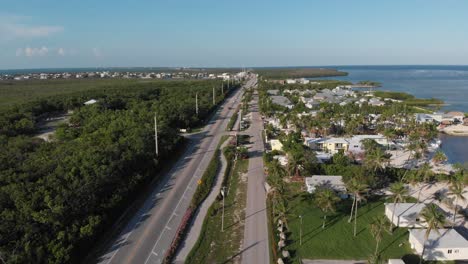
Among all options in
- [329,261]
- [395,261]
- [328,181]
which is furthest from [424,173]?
[329,261]

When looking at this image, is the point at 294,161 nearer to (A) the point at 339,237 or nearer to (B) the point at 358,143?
(A) the point at 339,237

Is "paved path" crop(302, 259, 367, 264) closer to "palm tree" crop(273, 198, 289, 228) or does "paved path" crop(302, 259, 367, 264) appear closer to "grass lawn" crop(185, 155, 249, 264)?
"palm tree" crop(273, 198, 289, 228)

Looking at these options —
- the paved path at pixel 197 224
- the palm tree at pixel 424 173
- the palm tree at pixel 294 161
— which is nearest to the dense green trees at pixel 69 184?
the paved path at pixel 197 224

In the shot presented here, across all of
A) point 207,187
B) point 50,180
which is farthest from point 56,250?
point 207,187

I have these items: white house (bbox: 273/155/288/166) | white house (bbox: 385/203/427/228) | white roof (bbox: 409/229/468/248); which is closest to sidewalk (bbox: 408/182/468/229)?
white house (bbox: 385/203/427/228)

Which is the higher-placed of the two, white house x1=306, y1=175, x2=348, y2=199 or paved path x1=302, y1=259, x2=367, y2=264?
white house x1=306, y1=175, x2=348, y2=199

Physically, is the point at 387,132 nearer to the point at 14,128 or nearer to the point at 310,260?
the point at 310,260
